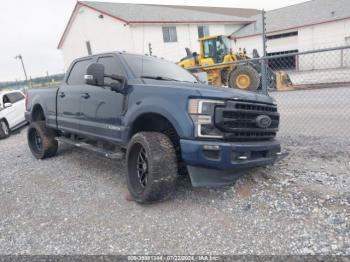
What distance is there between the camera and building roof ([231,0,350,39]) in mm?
27116

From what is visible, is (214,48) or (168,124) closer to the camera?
(168,124)

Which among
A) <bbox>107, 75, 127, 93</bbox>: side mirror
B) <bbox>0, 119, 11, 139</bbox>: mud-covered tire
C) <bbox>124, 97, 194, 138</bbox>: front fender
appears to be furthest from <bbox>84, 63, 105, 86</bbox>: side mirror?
<bbox>0, 119, 11, 139</bbox>: mud-covered tire

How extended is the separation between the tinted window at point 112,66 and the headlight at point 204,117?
5.13ft

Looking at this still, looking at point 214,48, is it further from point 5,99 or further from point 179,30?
point 179,30

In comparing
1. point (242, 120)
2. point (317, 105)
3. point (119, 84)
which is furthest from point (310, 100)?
point (119, 84)

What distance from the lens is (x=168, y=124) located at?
4.12 m

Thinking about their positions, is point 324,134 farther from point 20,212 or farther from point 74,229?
point 20,212

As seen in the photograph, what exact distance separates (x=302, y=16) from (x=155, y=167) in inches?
1226

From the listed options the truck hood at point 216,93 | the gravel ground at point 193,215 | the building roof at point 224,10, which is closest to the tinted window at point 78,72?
the gravel ground at point 193,215

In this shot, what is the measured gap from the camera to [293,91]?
455 inches

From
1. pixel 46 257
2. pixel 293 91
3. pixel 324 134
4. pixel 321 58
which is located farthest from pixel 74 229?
pixel 321 58

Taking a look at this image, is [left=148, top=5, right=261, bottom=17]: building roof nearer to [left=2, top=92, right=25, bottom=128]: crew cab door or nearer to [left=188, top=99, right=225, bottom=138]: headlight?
[left=2, top=92, right=25, bottom=128]: crew cab door

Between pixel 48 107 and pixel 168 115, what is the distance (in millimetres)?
3799

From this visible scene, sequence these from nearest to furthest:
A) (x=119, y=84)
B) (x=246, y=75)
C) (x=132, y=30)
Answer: (x=119, y=84), (x=246, y=75), (x=132, y=30)
